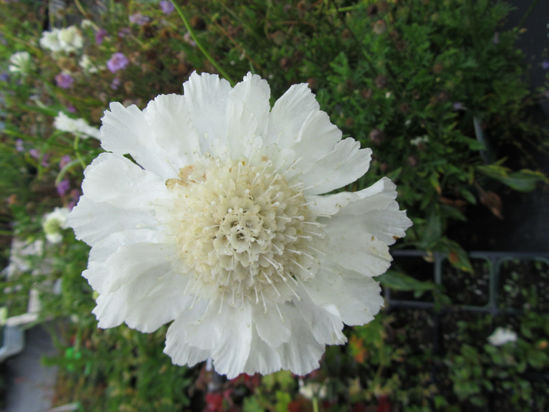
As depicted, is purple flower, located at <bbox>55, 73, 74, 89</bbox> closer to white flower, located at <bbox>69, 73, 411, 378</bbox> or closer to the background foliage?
the background foliage

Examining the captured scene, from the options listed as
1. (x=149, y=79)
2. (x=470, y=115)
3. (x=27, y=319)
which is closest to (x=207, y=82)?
(x=149, y=79)

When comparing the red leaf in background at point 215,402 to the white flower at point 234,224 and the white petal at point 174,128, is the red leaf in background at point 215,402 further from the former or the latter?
the white petal at point 174,128

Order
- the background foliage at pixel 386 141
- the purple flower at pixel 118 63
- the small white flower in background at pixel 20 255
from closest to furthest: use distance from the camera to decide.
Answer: the background foliage at pixel 386 141
the purple flower at pixel 118 63
the small white flower in background at pixel 20 255

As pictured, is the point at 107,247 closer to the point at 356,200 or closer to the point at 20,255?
the point at 356,200

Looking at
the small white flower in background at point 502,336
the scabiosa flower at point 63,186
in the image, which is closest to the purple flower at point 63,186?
the scabiosa flower at point 63,186

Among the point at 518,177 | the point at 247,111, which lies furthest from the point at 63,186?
the point at 518,177

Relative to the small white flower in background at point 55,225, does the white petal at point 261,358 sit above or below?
below

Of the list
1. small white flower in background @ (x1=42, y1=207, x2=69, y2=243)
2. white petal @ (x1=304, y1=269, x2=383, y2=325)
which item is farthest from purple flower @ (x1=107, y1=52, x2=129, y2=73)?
white petal @ (x1=304, y1=269, x2=383, y2=325)

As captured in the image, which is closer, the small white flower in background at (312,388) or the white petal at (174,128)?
the white petal at (174,128)
